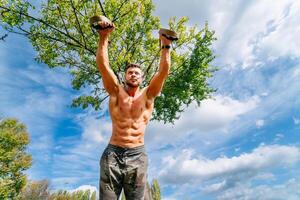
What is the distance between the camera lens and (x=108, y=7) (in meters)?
15.0

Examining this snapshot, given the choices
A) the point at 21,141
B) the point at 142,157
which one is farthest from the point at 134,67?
the point at 21,141

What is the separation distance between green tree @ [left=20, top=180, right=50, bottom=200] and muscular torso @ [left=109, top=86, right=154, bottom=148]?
176 ft

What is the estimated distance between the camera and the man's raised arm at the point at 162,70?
461cm

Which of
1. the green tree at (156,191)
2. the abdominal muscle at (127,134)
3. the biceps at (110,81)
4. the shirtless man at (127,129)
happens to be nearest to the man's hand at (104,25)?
the shirtless man at (127,129)

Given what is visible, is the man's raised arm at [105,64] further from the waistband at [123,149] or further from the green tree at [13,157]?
the green tree at [13,157]

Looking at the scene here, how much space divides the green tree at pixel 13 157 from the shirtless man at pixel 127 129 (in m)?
33.0

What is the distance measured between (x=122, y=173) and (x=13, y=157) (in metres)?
38.1

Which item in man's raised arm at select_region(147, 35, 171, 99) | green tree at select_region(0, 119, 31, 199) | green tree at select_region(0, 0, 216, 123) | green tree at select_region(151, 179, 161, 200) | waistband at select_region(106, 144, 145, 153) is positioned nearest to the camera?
waistband at select_region(106, 144, 145, 153)

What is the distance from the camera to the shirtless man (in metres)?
4.27

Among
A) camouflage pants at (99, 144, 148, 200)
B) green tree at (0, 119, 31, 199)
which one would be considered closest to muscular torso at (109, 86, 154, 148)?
camouflage pants at (99, 144, 148, 200)

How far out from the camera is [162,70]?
15.1ft

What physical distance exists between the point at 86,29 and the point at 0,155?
77.9ft

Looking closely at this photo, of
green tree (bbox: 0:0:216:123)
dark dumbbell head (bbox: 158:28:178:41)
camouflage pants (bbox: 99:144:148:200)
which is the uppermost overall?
green tree (bbox: 0:0:216:123)

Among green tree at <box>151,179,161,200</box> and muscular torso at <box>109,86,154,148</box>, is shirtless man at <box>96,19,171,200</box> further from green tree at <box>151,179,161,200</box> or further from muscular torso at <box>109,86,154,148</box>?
green tree at <box>151,179,161,200</box>
